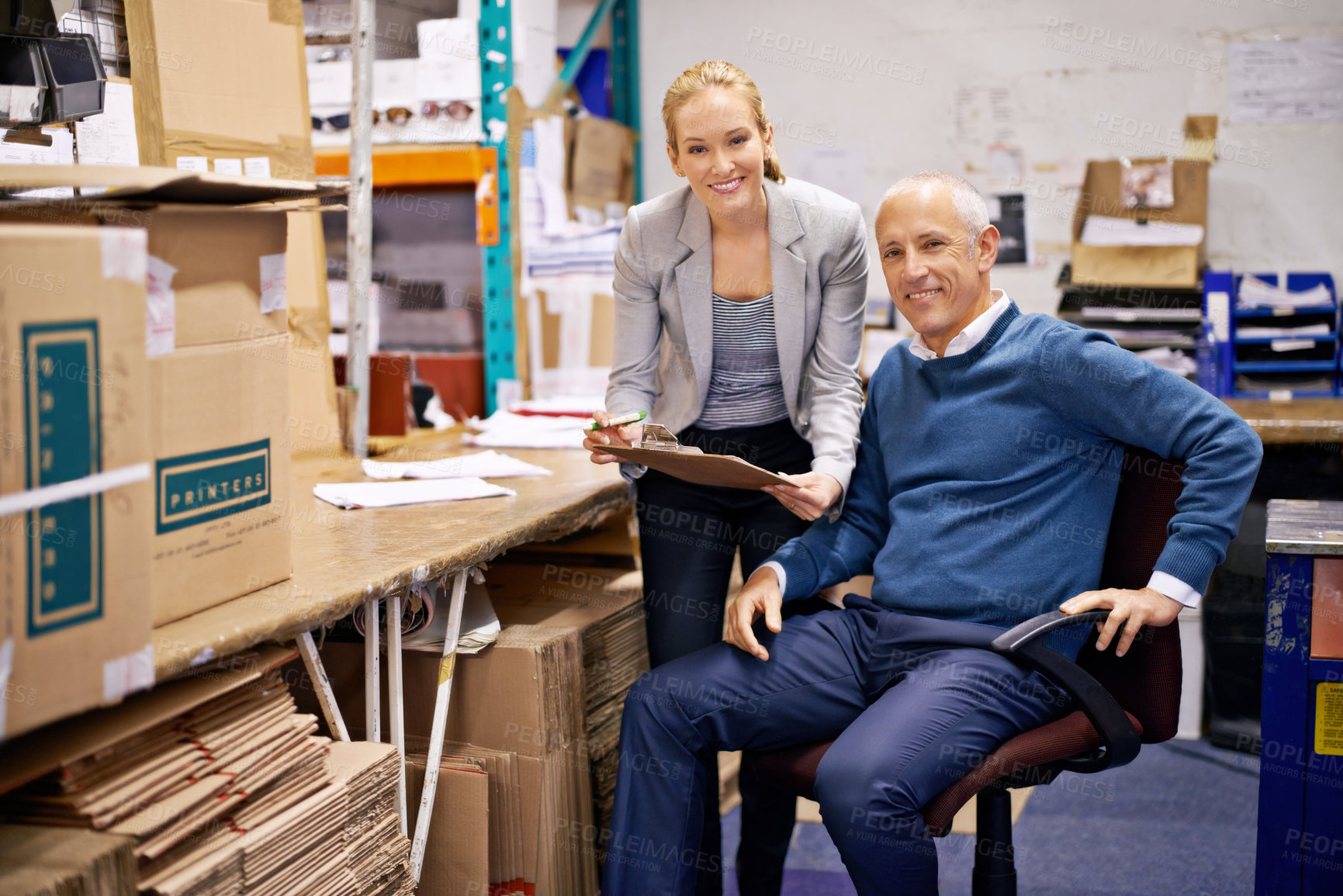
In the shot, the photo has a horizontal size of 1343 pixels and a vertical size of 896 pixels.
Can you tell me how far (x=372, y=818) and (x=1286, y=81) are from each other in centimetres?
313

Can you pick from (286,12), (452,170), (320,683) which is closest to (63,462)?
(320,683)

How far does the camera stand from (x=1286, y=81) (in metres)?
3.14

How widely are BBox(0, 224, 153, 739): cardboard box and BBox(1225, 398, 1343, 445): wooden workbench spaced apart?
2394 millimetres

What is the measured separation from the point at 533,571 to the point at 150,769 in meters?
1.28

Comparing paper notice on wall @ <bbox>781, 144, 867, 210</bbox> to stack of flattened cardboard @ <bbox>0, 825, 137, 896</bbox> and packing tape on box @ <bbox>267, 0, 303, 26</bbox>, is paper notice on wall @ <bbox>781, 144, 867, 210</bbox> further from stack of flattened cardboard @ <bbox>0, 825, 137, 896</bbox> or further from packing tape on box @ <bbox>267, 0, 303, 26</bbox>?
stack of flattened cardboard @ <bbox>0, 825, 137, 896</bbox>

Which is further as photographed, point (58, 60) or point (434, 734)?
point (434, 734)

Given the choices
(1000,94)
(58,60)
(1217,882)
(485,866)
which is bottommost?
(1217,882)

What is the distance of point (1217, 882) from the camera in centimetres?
225

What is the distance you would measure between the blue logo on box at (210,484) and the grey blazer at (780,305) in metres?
0.75

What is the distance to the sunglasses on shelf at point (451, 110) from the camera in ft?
9.46

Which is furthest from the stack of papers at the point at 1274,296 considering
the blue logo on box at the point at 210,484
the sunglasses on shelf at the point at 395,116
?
the blue logo on box at the point at 210,484

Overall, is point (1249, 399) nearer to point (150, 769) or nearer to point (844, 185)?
point (844, 185)

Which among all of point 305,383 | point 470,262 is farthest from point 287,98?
point 470,262

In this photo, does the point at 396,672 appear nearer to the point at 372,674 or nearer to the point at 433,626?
the point at 372,674
